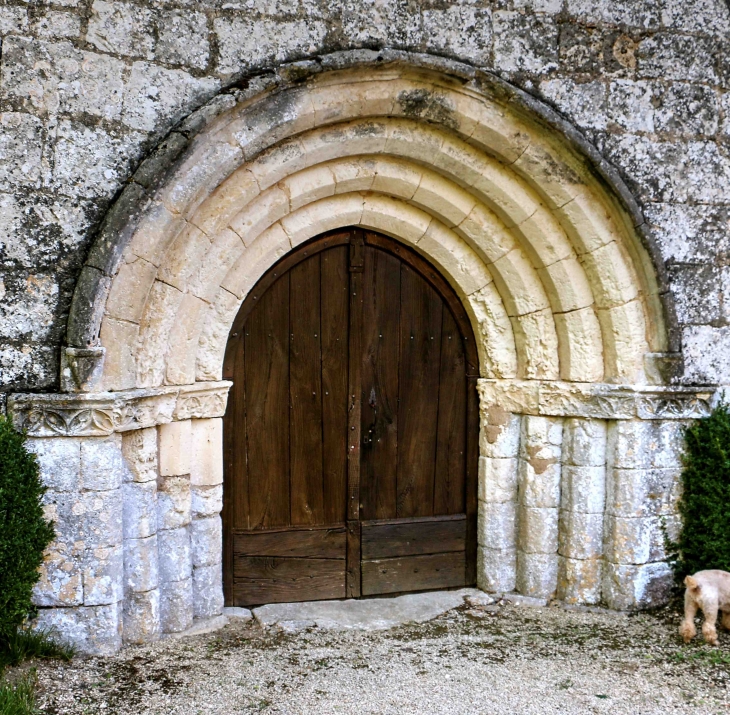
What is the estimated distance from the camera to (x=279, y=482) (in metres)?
4.26

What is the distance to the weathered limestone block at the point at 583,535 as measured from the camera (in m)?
4.30

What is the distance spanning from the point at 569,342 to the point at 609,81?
145cm

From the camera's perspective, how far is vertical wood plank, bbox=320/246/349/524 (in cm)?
426

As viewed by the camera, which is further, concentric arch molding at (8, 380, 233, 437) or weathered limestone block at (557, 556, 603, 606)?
weathered limestone block at (557, 556, 603, 606)

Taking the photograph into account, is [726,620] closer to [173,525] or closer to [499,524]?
[499,524]

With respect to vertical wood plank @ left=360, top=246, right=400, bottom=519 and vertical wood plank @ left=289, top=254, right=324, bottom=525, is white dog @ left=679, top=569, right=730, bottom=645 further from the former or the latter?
vertical wood plank @ left=289, top=254, right=324, bottom=525

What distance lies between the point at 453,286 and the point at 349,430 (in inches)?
42.5

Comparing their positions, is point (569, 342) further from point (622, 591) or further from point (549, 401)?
point (622, 591)

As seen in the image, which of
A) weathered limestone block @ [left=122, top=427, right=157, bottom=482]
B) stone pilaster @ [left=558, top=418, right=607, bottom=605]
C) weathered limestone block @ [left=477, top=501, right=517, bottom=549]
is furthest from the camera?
weathered limestone block @ [left=477, top=501, right=517, bottom=549]

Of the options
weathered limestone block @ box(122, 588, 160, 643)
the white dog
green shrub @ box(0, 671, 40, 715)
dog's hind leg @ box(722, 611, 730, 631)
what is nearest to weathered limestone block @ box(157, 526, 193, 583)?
weathered limestone block @ box(122, 588, 160, 643)

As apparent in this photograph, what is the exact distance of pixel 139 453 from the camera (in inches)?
142

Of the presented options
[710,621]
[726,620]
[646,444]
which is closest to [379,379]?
[646,444]

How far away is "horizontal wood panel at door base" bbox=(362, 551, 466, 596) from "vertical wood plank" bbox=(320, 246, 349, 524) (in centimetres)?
44

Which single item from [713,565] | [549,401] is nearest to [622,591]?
[713,565]
